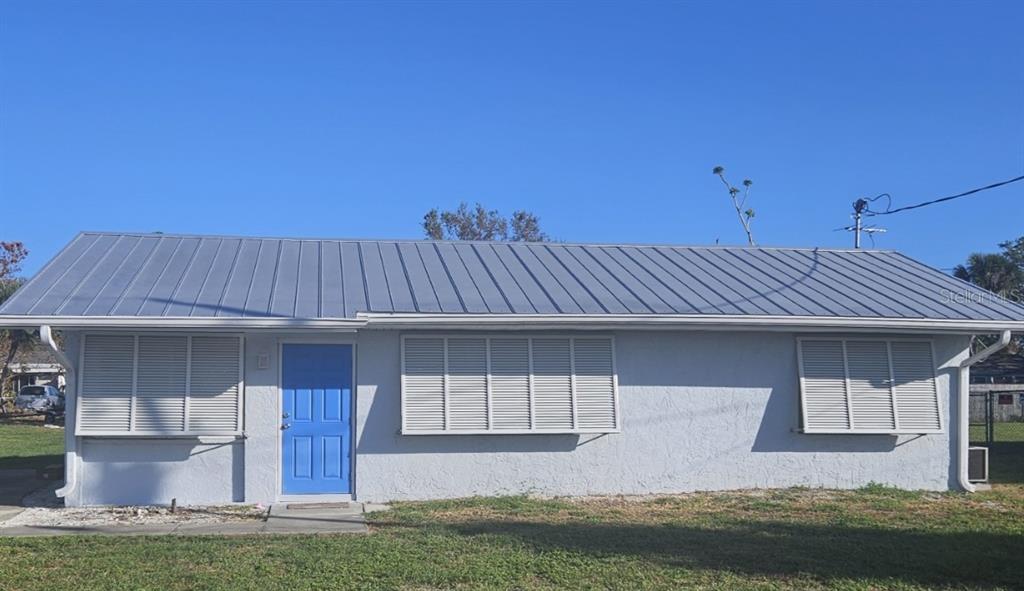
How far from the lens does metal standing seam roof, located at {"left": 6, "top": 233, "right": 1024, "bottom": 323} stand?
39.8 ft

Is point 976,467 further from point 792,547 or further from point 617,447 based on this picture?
point 792,547

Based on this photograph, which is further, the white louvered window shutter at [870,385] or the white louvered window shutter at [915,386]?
the white louvered window shutter at [915,386]

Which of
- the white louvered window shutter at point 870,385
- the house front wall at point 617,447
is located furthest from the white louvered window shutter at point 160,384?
the white louvered window shutter at point 870,385

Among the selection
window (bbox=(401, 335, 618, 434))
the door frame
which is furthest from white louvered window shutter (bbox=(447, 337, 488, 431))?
the door frame

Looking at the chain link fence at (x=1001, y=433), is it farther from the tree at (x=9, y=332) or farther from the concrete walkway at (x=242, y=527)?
the tree at (x=9, y=332)

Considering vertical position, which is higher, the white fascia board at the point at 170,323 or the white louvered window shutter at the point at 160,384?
the white fascia board at the point at 170,323

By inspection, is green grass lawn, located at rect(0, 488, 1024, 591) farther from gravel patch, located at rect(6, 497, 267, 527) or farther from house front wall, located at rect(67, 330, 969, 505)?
gravel patch, located at rect(6, 497, 267, 527)

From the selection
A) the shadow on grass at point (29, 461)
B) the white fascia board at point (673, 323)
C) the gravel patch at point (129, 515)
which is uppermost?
the white fascia board at point (673, 323)

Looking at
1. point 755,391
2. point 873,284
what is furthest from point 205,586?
point 873,284

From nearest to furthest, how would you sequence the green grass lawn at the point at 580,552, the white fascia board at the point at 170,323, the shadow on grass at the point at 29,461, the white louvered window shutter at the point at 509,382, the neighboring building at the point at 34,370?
the green grass lawn at the point at 580,552 < the white fascia board at the point at 170,323 < the white louvered window shutter at the point at 509,382 < the shadow on grass at the point at 29,461 < the neighboring building at the point at 34,370

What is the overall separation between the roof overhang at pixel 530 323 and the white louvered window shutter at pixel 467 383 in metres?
0.31

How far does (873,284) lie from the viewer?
15078mm

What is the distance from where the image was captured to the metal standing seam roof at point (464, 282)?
12141 mm

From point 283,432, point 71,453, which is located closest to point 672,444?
point 283,432
